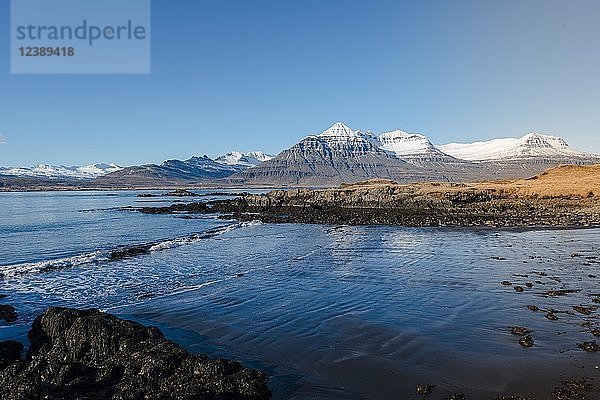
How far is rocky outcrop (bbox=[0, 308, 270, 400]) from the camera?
7516 millimetres

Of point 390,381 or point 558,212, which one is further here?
point 558,212

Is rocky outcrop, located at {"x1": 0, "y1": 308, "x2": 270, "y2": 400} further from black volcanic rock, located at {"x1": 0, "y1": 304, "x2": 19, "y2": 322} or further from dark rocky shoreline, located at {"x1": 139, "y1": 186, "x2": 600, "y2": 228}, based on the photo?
dark rocky shoreline, located at {"x1": 139, "y1": 186, "x2": 600, "y2": 228}

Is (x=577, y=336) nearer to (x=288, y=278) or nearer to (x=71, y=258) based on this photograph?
(x=288, y=278)

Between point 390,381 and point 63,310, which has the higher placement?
point 63,310

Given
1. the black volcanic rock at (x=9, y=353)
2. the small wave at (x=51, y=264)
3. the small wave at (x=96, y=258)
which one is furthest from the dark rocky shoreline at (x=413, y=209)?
the black volcanic rock at (x=9, y=353)

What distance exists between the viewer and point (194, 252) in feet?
85.7

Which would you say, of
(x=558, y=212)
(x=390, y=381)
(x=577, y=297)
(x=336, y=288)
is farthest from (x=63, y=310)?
(x=558, y=212)

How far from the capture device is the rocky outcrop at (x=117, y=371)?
7.52 m

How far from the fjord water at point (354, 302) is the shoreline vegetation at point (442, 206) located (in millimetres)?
9889

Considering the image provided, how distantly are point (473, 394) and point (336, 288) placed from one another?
334 inches

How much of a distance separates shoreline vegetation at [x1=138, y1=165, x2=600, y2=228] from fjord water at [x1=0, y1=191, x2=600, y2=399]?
9.89 m

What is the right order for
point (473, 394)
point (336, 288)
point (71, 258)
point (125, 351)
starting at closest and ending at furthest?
1. point (473, 394)
2. point (125, 351)
3. point (336, 288)
4. point (71, 258)

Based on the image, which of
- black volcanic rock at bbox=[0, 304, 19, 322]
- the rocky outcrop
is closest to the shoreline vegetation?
black volcanic rock at bbox=[0, 304, 19, 322]

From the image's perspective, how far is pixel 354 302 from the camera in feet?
45.8
